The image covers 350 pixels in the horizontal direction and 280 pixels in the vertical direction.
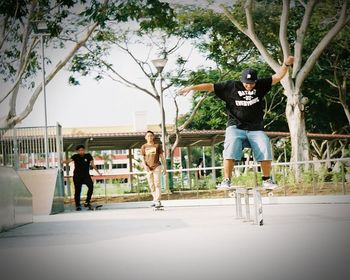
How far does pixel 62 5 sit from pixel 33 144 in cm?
745

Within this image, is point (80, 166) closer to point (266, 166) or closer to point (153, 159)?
point (153, 159)

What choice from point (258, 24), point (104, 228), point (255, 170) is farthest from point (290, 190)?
point (258, 24)

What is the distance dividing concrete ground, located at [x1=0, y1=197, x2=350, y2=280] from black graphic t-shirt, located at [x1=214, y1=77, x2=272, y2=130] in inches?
48.3

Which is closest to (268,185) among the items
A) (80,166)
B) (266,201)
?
(266,201)

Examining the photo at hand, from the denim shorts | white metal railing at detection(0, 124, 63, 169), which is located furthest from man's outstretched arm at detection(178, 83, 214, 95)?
white metal railing at detection(0, 124, 63, 169)

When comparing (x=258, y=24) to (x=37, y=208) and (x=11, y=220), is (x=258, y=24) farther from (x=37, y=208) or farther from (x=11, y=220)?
(x=11, y=220)

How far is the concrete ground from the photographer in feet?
11.3

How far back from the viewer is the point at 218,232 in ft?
19.9

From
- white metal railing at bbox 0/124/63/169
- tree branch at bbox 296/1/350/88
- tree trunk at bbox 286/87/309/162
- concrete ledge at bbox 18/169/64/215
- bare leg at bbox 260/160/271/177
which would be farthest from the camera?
tree trunk at bbox 286/87/309/162

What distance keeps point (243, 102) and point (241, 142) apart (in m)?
0.49

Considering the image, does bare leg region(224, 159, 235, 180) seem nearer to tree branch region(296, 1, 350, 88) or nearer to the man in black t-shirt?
the man in black t-shirt

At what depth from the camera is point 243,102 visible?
22.6 ft

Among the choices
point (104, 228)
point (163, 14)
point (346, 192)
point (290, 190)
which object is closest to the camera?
point (104, 228)

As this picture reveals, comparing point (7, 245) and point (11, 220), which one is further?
point (11, 220)
